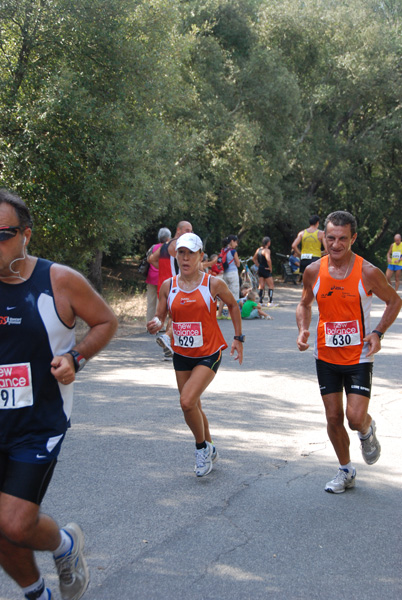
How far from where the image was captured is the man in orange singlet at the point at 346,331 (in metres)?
5.03

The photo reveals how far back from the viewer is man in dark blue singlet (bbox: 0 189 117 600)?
9.93 feet

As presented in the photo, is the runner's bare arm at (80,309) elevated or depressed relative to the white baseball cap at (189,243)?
depressed

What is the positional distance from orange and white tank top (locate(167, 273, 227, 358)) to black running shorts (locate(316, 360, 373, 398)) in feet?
3.06

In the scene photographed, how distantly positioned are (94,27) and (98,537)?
37.5ft

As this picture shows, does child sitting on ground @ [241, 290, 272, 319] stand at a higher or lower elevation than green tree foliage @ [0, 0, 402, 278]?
lower

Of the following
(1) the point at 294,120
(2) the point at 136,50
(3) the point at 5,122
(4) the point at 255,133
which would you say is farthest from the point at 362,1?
(3) the point at 5,122

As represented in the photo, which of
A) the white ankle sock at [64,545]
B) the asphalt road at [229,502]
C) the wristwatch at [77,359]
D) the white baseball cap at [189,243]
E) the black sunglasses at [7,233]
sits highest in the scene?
the black sunglasses at [7,233]

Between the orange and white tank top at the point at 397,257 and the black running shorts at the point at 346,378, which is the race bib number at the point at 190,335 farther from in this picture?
the orange and white tank top at the point at 397,257

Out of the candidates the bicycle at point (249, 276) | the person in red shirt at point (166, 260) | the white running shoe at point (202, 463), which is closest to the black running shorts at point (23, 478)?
the white running shoe at point (202, 463)

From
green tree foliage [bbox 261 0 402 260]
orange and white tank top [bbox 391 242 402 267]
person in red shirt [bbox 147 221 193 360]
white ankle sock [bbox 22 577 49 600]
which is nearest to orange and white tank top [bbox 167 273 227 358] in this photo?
white ankle sock [bbox 22 577 49 600]

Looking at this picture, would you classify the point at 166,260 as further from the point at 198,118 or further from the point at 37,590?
the point at 198,118

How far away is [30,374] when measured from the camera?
3.10m

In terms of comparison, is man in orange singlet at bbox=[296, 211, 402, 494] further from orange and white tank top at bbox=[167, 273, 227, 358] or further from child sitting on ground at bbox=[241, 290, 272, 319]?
child sitting on ground at bbox=[241, 290, 272, 319]

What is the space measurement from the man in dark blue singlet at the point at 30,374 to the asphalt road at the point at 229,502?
2.06ft
